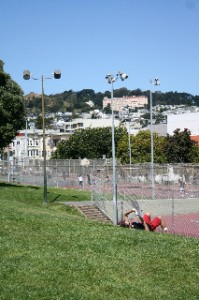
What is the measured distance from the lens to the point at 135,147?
261ft

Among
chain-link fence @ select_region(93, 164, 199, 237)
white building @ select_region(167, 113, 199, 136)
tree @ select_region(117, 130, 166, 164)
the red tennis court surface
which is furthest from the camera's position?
white building @ select_region(167, 113, 199, 136)

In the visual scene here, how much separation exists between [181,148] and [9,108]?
3234 centimetres

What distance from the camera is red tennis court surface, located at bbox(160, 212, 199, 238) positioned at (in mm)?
22484

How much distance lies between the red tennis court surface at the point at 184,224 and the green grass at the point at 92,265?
8.84 m

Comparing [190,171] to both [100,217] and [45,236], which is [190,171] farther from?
[45,236]

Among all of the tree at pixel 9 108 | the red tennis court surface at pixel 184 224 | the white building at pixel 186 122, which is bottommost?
the red tennis court surface at pixel 184 224

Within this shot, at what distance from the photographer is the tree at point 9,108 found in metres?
38.8

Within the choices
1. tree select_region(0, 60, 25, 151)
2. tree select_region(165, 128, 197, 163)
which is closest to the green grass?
tree select_region(0, 60, 25, 151)

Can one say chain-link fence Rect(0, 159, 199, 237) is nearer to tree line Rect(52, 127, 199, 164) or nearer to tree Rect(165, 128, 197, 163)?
tree Rect(165, 128, 197, 163)

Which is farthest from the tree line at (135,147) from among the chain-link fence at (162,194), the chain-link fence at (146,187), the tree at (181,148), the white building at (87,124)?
the white building at (87,124)

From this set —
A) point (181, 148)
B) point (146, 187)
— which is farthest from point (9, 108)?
point (181, 148)

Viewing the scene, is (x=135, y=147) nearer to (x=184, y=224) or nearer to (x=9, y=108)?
(x=9, y=108)

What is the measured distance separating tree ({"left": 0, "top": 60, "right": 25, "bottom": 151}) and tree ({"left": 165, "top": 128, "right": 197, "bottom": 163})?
100 feet

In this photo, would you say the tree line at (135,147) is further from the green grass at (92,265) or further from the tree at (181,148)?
the green grass at (92,265)
